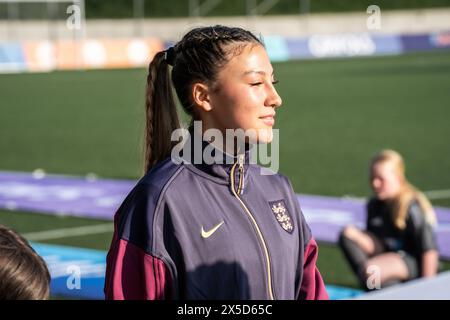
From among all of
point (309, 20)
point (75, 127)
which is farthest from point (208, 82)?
point (309, 20)

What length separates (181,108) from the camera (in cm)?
288

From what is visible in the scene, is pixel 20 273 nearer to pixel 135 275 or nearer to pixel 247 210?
pixel 135 275

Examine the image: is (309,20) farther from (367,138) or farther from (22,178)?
(22,178)

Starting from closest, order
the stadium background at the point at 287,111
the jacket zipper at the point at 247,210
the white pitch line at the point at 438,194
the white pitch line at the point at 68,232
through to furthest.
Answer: the jacket zipper at the point at 247,210, the white pitch line at the point at 68,232, the white pitch line at the point at 438,194, the stadium background at the point at 287,111

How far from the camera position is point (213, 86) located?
274 centimetres

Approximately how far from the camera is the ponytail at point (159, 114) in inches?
109

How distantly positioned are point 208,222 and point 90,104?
2065 centimetres

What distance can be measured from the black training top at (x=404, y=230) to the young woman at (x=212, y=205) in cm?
348

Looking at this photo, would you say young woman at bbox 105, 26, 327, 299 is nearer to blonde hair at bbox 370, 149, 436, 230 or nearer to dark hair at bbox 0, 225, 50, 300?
dark hair at bbox 0, 225, 50, 300

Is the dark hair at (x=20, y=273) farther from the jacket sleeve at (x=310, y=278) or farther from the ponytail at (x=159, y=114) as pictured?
the jacket sleeve at (x=310, y=278)

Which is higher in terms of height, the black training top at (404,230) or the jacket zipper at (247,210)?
the jacket zipper at (247,210)

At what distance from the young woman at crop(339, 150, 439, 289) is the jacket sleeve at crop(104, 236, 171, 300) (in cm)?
382

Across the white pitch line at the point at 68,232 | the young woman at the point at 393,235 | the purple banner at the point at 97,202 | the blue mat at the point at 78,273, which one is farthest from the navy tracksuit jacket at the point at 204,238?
the white pitch line at the point at 68,232

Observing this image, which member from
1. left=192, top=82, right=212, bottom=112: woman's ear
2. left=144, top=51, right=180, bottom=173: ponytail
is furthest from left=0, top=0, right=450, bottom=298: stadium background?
left=192, top=82, right=212, bottom=112: woman's ear
